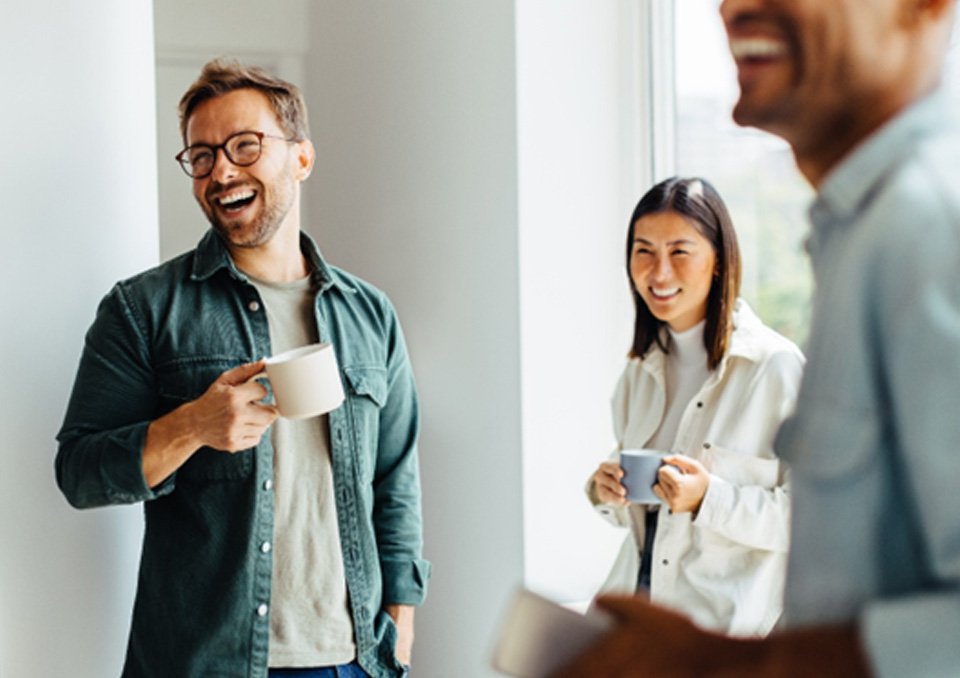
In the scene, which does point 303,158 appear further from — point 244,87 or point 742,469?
point 742,469

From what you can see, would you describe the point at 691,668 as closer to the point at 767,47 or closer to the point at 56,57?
the point at 767,47

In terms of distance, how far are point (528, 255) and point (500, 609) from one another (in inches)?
33.0

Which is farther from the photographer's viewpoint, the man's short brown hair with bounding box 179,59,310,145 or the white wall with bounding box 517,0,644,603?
the white wall with bounding box 517,0,644,603

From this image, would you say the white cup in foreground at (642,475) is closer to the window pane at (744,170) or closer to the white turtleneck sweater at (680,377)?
the white turtleneck sweater at (680,377)

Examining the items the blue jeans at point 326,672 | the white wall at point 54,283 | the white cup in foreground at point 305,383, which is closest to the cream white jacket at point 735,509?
the blue jeans at point 326,672

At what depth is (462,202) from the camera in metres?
2.79

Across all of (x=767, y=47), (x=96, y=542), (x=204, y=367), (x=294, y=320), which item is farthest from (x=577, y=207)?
(x=767, y=47)

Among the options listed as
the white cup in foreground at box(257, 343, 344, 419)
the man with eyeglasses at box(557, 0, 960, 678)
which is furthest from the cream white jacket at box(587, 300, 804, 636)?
the man with eyeglasses at box(557, 0, 960, 678)

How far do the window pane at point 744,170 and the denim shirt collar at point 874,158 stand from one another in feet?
5.76

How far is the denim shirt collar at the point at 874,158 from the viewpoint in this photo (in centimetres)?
57

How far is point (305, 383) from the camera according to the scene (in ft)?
5.32

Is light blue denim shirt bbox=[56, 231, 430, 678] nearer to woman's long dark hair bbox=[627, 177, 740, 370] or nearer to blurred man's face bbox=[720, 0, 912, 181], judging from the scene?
woman's long dark hair bbox=[627, 177, 740, 370]

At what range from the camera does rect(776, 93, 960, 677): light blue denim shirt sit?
1.68ft

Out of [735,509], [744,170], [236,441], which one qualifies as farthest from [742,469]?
[744,170]
